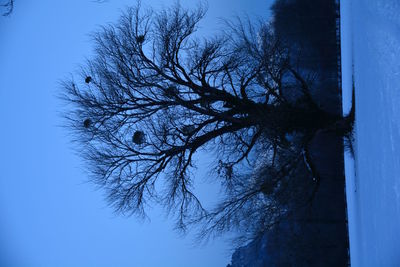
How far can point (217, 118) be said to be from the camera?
6.95m

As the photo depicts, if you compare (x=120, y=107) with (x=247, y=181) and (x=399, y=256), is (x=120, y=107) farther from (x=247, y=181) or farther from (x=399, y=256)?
(x=399, y=256)

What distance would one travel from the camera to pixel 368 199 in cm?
349

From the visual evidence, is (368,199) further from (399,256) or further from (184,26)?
(184,26)

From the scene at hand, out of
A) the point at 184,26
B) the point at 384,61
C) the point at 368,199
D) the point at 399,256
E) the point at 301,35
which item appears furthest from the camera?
the point at 301,35

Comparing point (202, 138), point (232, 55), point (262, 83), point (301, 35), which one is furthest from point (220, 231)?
point (301, 35)

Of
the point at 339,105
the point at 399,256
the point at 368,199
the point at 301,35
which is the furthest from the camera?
the point at 301,35

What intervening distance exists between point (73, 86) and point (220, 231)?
15.7 ft

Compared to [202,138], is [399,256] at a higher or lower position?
lower

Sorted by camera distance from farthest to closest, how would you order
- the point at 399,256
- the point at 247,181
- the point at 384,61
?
the point at 247,181 < the point at 384,61 < the point at 399,256

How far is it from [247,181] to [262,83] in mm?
2431

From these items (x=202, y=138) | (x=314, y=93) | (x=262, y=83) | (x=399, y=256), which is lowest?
(x=399, y=256)

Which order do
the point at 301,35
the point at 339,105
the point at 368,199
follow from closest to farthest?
1. the point at 368,199
2. the point at 339,105
3. the point at 301,35

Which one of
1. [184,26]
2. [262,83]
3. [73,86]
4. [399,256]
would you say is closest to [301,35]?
[262,83]

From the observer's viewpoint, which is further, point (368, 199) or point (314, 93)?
point (314, 93)
